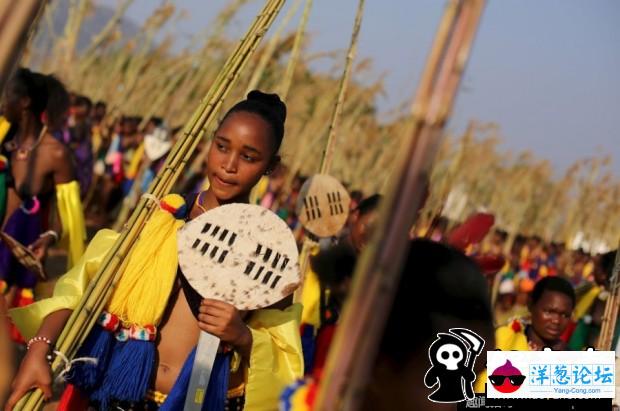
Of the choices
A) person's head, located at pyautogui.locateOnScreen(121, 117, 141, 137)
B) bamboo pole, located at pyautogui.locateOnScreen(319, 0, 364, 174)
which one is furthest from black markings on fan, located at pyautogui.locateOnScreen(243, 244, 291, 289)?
person's head, located at pyautogui.locateOnScreen(121, 117, 141, 137)

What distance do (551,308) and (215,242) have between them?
8.34 feet

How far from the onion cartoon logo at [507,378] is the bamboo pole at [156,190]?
3.75 feet

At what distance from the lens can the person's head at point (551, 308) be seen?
4.51 meters

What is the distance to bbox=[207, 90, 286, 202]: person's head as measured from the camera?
286 centimetres

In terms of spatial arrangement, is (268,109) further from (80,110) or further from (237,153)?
(80,110)

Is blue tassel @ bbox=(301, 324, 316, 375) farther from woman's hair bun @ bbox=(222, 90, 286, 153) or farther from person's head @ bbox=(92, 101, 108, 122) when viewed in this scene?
person's head @ bbox=(92, 101, 108, 122)

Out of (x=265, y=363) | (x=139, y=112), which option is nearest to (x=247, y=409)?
(x=265, y=363)

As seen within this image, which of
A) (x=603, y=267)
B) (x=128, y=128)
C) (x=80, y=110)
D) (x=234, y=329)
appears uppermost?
(x=128, y=128)

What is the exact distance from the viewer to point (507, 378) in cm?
216

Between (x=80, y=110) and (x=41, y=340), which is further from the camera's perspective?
(x=80, y=110)

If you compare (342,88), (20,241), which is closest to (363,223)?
(342,88)

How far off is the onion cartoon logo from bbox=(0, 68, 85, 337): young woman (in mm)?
3282

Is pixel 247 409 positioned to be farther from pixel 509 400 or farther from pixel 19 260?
pixel 19 260

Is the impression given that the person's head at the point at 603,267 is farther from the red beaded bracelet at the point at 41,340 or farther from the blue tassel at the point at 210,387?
the red beaded bracelet at the point at 41,340
